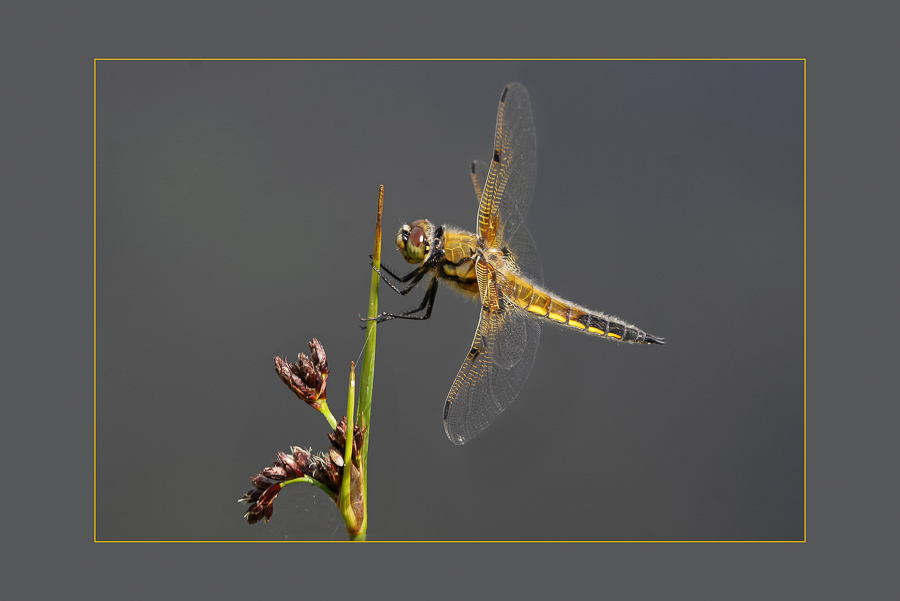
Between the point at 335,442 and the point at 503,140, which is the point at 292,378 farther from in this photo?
the point at 503,140

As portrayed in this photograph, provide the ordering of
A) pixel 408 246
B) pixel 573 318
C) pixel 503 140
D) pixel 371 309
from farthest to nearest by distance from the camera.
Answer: pixel 573 318, pixel 503 140, pixel 408 246, pixel 371 309

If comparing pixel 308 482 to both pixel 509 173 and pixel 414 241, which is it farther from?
pixel 509 173

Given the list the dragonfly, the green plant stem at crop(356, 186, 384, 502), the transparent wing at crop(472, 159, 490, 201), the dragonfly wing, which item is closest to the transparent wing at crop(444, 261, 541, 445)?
the dragonfly

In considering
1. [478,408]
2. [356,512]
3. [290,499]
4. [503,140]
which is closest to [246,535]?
[290,499]

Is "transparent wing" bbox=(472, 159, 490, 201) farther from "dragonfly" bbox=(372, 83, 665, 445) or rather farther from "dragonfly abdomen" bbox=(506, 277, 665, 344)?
"dragonfly abdomen" bbox=(506, 277, 665, 344)

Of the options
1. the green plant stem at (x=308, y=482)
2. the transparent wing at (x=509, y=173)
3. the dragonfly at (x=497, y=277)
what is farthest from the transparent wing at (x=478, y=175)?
the green plant stem at (x=308, y=482)

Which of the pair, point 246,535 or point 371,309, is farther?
point 246,535

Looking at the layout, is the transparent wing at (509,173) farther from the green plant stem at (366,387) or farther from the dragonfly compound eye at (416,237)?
the green plant stem at (366,387)
